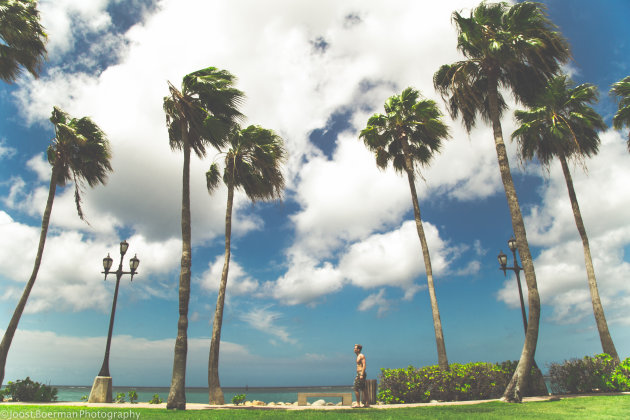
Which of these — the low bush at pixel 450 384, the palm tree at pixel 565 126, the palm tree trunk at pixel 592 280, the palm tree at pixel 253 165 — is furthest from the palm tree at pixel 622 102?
the palm tree at pixel 253 165

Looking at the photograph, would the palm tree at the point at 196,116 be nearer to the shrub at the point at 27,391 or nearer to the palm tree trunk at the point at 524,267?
the shrub at the point at 27,391

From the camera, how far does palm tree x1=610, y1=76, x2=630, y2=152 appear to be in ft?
68.4

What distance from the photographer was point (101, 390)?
1450cm

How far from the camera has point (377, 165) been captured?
2075 centimetres

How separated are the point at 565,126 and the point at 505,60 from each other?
6302mm

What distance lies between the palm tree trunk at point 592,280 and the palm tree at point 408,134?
6807 mm

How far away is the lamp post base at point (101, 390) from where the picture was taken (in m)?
14.3

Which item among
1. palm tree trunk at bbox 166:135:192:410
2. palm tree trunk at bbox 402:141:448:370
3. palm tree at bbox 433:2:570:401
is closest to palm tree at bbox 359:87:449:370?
palm tree trunk at bbox 402:141:448:370

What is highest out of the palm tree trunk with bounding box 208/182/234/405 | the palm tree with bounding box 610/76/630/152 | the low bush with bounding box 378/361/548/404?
the palm tree with bounding box 610/76/630/152

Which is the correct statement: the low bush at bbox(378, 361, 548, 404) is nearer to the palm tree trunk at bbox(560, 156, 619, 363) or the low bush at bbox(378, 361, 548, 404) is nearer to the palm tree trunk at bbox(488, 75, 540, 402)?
the palm tree trunk at bbox(488, 75, 540, 402)

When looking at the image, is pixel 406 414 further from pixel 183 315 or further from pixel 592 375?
pixel 592 375

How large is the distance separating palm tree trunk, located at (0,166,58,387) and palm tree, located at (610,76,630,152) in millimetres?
32034

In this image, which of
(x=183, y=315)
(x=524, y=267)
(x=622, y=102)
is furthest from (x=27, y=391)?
(x=622, y=102)

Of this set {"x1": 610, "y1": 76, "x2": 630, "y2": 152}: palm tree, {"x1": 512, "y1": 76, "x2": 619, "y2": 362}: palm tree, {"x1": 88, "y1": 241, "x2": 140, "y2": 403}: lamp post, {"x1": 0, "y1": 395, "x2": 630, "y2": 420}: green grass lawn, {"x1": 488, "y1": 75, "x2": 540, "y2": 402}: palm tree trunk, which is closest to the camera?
{"x1": 0, "y1": 395, "x2": 630, "y2": 420}: green grass lawn
